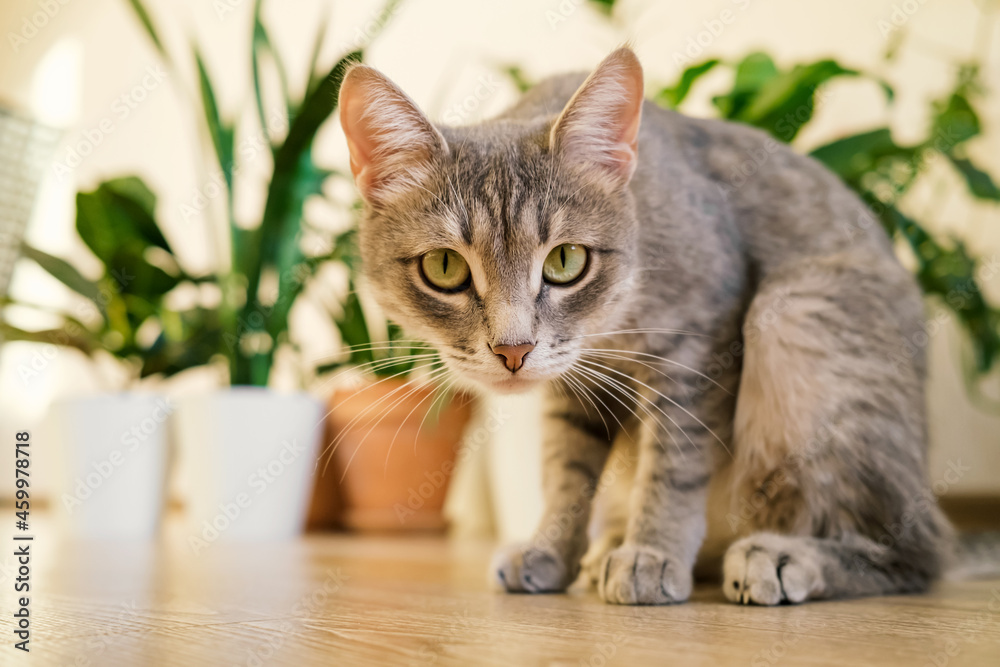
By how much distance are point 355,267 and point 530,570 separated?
699 millimetres

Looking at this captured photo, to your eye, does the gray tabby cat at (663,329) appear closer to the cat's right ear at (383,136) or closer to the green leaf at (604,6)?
the cat's right ear at (383,136)

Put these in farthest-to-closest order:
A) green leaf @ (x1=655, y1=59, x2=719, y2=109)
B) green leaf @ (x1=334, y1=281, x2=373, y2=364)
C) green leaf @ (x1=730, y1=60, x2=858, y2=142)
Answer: green leaf @ (x1=334, y1=281, x2=373, y2=364)
green leaf @ (x1=655, y1=59, x2=719, y2=109)
green leaf @ (x1=730, y1=60, x2=858, y2=142)

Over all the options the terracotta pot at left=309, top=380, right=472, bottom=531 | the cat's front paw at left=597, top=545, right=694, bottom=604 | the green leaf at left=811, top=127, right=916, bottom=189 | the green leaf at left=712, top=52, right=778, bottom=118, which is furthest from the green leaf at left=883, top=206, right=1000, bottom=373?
the terracotta pot at left=309, top=380, right=472, bottom=531

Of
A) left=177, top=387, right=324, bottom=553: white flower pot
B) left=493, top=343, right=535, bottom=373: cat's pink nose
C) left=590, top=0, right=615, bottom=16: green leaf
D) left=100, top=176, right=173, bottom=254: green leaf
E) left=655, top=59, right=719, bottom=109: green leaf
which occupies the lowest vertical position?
left=177, top=387, right=324, bottom=553: white flower pot

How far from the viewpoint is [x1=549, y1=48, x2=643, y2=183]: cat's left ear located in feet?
3.11

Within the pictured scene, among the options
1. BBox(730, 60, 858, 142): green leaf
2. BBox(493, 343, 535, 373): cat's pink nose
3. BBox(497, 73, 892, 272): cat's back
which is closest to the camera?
BBox(493, 343, 535, 373): cat's pink nose

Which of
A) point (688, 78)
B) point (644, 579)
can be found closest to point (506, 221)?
point (644, 579)

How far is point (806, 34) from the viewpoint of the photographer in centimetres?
215

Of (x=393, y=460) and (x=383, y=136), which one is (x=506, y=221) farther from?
(x=393, y=460)

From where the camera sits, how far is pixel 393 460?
205 cm

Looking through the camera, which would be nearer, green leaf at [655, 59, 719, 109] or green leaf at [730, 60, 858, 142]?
green leaf at [730, 60, 858, 142]

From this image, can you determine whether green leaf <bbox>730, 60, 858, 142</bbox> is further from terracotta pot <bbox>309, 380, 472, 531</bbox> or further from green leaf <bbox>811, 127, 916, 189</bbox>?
terracotta pot <bbox>309, 380, 472, 531</bbox>

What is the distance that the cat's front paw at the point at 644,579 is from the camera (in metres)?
0.92

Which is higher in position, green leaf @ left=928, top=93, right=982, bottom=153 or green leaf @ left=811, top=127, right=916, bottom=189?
green leaf @ left=928, top=93, right=982, bottom=153
